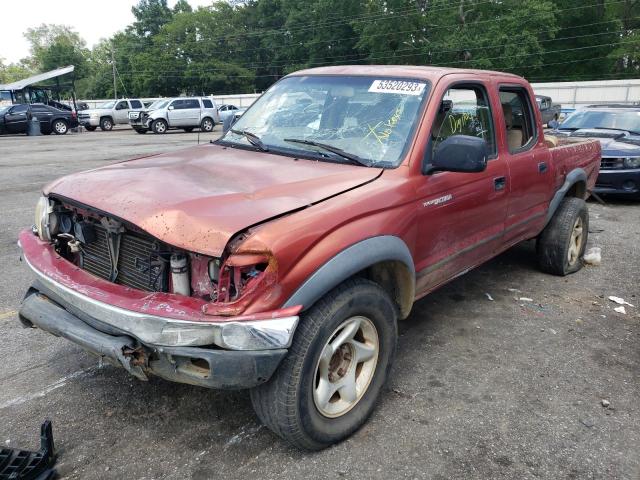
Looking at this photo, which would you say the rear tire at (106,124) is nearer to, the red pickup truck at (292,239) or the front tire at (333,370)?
the red pickup truck at (292,239)

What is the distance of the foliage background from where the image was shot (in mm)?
45156

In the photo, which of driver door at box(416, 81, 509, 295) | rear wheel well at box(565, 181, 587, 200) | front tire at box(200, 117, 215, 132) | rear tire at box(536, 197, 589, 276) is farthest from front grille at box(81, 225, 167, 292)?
front tire at box(200, 117, 215, 132)

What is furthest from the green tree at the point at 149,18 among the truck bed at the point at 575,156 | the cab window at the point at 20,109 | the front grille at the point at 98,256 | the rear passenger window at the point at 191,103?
the front grille at the point at 98,256

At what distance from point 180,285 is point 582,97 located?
36546 millimetres

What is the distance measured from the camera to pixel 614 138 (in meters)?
9.23

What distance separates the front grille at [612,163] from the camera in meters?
8.63

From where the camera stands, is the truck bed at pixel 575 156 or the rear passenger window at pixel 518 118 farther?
the truck bed at pixel 575 156

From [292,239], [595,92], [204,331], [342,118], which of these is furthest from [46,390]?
[595,92]

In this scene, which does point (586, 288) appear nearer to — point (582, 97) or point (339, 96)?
point (339, 96)

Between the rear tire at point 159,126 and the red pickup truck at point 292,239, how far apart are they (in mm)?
25040

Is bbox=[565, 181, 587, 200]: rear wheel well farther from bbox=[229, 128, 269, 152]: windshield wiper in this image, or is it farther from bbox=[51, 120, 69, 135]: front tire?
bbox=[51, 120, 69, 135]: front tire

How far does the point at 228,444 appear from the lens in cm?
277

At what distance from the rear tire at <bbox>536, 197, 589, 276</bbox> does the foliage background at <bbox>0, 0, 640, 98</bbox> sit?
142ft

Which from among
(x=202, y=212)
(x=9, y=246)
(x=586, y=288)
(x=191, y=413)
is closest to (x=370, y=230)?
(x=202, y=212)
